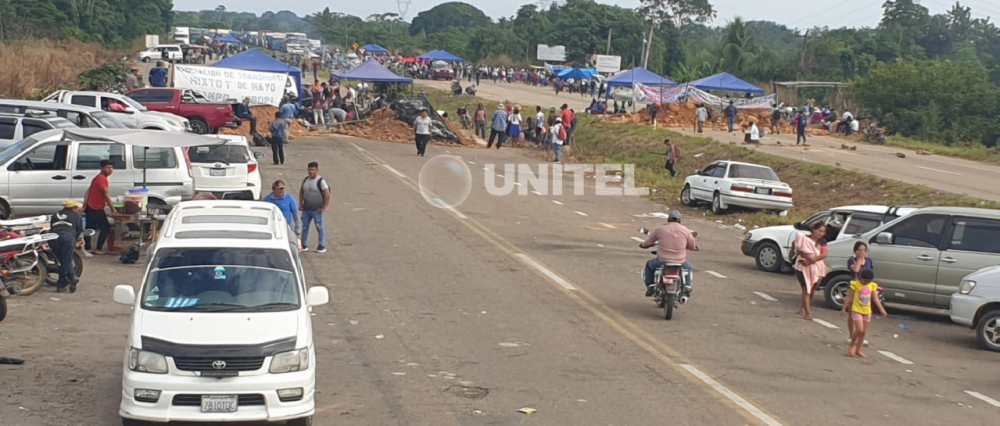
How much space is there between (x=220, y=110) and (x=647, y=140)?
16826 mm

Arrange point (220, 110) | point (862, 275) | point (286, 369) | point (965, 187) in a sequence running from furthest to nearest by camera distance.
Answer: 1. point (220, 110)
2. point (965, 187)
3. point (862, 275)
4. point (286, 369)

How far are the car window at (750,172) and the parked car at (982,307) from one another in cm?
1310

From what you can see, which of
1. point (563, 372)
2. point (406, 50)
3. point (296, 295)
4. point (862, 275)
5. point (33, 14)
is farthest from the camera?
point (406, 50)

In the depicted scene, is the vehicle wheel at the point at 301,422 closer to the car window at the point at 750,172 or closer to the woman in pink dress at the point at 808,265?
the woman in pink dress at the point at 808,265

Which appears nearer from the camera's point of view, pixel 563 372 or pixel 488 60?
pixel 563 372

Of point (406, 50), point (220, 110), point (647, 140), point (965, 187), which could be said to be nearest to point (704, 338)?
point (965, 187)

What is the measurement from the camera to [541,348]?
40.2 feet

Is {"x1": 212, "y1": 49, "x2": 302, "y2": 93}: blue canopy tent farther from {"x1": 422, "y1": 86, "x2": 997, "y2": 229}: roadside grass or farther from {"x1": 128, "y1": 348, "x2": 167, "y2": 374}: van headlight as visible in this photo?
{"x1": 128, "y1": 348, "x2": 167, "y2": 374}: van headlight

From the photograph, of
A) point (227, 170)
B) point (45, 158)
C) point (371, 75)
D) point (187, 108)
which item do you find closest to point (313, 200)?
point (227, 170)

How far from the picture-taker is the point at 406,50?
137875 mm

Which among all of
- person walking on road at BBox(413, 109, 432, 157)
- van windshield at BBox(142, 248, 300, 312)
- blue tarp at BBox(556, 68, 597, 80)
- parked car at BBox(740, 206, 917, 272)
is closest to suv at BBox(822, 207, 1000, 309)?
parked car at BBox(740, 206, 917, 272)

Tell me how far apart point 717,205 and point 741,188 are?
34.6 inches

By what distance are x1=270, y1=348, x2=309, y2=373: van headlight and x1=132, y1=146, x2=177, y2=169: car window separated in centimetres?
1135

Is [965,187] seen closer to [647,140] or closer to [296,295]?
[647,140]
